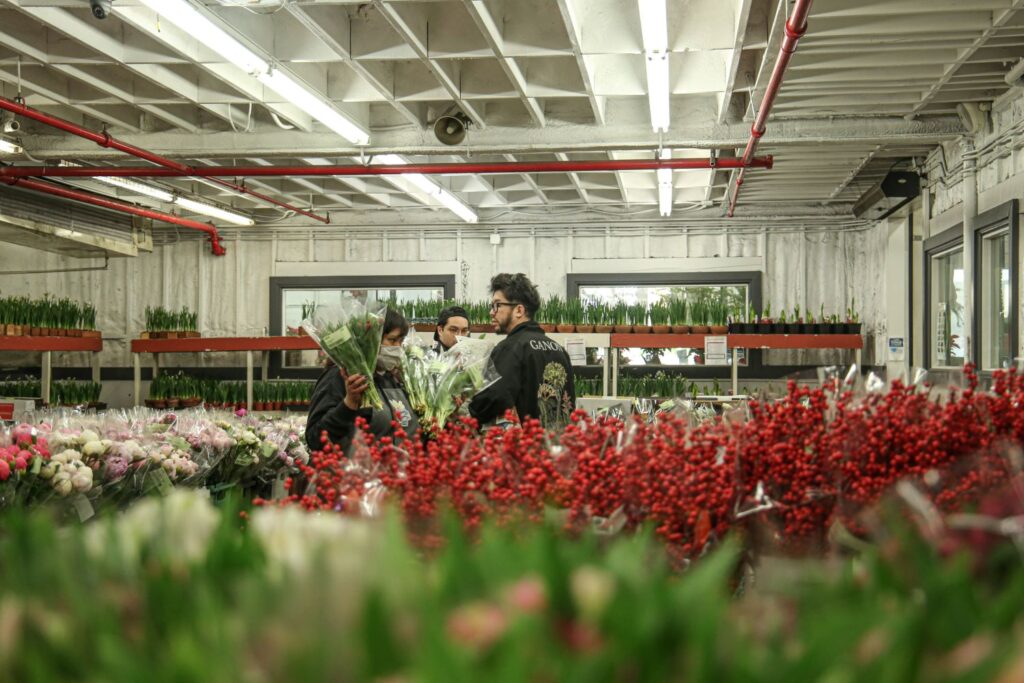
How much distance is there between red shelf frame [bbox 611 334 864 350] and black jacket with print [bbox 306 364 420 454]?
459 cm

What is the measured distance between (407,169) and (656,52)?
9.32 feet

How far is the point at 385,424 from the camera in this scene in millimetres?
3393

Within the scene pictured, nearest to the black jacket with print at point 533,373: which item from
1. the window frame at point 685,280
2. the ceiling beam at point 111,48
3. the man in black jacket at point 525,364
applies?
the man in black jacket at point 525,364

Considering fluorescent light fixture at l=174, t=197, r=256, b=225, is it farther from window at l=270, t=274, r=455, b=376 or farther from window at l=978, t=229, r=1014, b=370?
window at l=978, t=229, r=1014, b=370

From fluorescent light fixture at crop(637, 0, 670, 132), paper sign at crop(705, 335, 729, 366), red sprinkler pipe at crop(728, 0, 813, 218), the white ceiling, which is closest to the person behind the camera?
red sprinkler pipe at crop(728, 0, 813, 218)

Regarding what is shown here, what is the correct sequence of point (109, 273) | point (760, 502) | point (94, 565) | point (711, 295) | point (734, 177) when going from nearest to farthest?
point (94, 565)
point (760, 502)
point (734, 177)
point (711, 295)
point (109, 273)

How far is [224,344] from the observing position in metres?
Result: 9.17

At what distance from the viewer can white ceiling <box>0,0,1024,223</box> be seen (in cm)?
477

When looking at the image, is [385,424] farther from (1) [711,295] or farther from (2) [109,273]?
(2) [109,273]

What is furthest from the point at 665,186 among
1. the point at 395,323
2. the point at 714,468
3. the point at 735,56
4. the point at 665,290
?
the point at 714,468

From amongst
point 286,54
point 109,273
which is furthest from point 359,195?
point 286,54

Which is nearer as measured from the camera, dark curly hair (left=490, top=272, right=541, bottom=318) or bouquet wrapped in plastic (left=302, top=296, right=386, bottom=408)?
bouquet wrapped in plastic (left=302, top=296, right=386, bottom=408)

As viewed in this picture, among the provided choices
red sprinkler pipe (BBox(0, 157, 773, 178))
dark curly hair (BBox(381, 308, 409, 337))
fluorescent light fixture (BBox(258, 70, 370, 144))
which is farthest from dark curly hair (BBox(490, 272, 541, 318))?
red sprinkler pipe (BBox(0, 157, 773, 178))

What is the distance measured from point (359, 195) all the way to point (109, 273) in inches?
131
